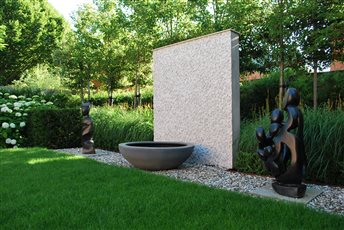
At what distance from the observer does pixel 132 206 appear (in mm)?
3275

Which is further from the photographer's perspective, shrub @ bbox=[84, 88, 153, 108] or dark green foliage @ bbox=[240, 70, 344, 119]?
shrub @ bbox=[84, 88, 153, 108]

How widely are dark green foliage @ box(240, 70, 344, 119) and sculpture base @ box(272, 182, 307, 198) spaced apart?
3.88 m

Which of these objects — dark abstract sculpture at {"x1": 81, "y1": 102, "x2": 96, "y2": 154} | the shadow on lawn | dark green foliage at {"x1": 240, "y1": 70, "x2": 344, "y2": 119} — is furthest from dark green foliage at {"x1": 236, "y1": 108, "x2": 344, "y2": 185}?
dark abstract sculpture at {"x1": 81, "y1": 102, "x2": 96, "y2": 154}

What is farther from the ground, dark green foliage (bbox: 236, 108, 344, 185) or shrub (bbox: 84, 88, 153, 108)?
shrub (bbox: 84, 88, 153, 108)

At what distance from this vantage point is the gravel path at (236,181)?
3510mm

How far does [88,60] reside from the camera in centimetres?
1594

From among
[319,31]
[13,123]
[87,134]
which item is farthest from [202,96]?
[13,123]

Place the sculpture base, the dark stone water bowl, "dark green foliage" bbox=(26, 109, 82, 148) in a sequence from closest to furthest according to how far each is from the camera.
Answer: the sculpture base < the dark stone water bowl < "dark green foliage" bbox=(26, 109, 82, 148)

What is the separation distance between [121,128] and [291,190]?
5.16m

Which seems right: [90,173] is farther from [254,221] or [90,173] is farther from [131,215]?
[254,221]

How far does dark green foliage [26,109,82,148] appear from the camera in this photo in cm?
858

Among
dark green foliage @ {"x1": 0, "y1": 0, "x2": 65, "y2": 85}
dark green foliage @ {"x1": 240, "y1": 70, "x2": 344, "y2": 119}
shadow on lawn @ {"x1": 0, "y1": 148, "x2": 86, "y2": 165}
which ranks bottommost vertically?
shadow on lawn @ {"x1": 0, "y1": 148, "x2": 86, "y2": 165}

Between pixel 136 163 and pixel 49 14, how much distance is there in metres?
25.5

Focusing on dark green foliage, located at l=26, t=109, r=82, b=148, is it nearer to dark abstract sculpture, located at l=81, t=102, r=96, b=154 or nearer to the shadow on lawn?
the shadow on lawn
